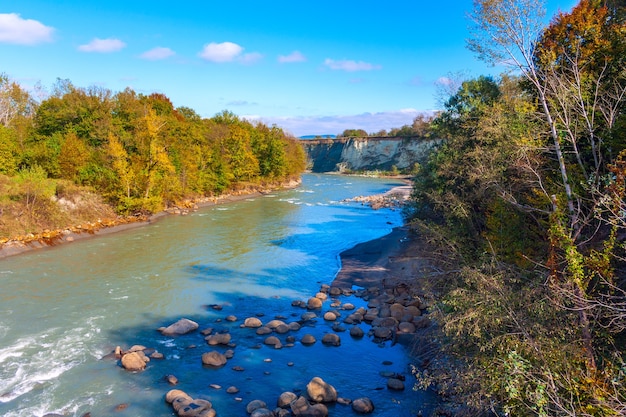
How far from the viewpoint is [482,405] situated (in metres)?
7.93

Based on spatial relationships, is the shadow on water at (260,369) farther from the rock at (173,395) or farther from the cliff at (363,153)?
the cliff at (363,153)

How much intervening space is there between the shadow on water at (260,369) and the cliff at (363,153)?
90.4 meters

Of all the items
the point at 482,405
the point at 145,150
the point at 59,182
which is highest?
the point at 145,150

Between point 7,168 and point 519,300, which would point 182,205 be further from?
point 519,300

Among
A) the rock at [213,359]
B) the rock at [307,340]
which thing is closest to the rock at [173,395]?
the rock at [213,359]

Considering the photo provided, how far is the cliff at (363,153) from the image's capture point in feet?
358

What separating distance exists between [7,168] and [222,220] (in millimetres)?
17510

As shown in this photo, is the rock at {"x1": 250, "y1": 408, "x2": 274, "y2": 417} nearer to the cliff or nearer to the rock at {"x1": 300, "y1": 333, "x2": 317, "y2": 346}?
the rock at {"x1": 300, "y1": 333, "x2": 317, "y2": 346}

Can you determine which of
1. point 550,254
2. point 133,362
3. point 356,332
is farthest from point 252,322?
point 550,254

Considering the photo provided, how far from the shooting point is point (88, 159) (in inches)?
1471

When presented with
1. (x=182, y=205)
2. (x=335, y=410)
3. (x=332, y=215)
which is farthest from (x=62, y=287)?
(x=332, y=215)

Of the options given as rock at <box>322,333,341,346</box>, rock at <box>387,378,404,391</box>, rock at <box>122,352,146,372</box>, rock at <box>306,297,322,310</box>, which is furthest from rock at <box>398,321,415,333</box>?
rock at <box>122,352,146,372</box>

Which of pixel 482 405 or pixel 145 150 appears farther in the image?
pixel 145 150

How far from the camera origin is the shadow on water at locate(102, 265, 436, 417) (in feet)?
36.1
